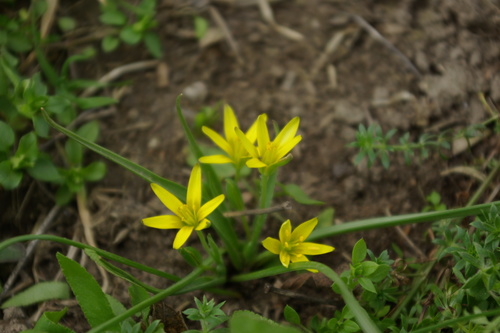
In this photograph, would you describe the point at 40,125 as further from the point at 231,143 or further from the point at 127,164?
the point at 231,143

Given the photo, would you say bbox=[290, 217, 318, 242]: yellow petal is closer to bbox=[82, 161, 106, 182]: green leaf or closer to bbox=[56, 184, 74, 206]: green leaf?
bbox=[82, 161, 106, 182]: green leaf

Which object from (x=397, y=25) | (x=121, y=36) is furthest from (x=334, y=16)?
(x=121, y=36)

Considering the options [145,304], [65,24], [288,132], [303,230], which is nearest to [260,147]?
[288,132]

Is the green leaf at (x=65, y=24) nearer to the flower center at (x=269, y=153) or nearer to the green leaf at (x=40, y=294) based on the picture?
the green leaf at (x=40, y=294)

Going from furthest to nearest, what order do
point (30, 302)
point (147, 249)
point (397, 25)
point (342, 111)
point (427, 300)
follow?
point (397, 25)
point (342, 111)
point (147, 249)
point (30, 302)
point (427, 300)

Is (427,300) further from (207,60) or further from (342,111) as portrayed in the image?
(207,60)

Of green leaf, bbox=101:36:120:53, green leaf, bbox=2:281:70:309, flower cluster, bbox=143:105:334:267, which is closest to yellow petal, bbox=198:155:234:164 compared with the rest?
flower cluster, bbox=143:105:334:267
